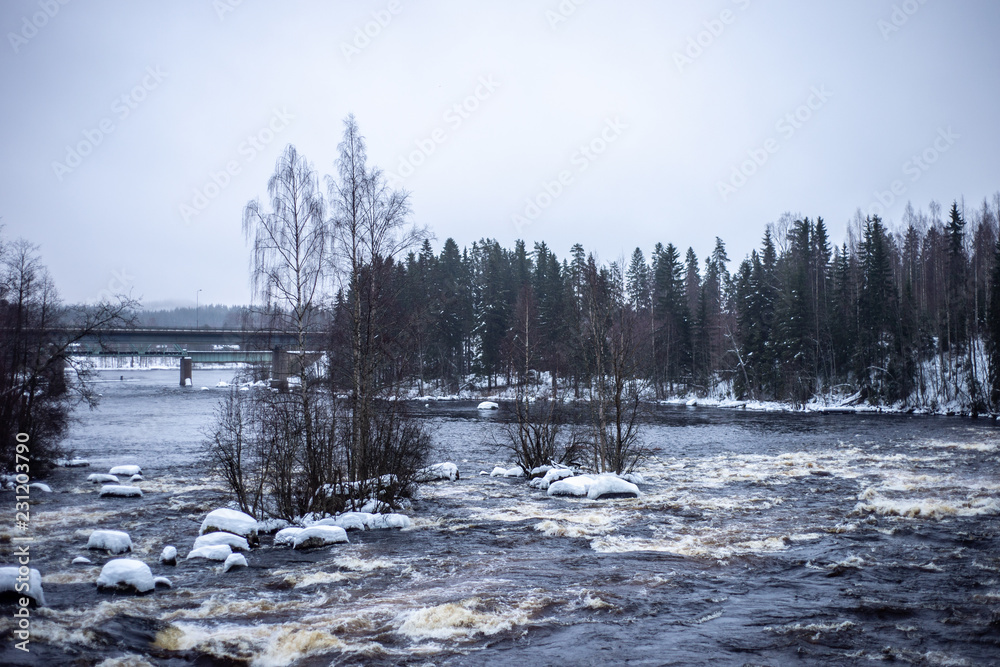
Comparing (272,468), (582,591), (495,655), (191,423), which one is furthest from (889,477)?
(191,423)

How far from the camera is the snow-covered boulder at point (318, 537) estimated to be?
13.2 meters

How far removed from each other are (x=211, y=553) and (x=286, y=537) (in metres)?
1.66

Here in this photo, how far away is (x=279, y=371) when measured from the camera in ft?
58.1

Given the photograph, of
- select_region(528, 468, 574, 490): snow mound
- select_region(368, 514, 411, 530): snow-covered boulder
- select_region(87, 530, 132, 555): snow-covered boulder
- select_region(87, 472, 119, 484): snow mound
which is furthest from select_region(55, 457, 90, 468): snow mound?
select_region(528, 468, 574, 490): snow mound

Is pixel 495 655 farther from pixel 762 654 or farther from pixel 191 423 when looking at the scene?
pixel 191 423

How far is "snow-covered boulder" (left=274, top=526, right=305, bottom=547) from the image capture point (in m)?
13.3

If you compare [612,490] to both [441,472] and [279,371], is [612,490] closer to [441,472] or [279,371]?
[441,472]

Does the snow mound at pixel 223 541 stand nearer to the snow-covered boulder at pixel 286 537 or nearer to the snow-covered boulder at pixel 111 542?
the snow-covered boulder at pixel 286 537

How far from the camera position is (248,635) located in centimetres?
844

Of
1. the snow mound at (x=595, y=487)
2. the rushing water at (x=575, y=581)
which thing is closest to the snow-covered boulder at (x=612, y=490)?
the snow mound at (x=595, y=487)

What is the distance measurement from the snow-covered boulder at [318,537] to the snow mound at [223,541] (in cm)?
104

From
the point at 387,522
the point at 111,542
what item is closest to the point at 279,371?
the point at 387,522

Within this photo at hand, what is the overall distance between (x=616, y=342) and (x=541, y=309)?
4360 cm

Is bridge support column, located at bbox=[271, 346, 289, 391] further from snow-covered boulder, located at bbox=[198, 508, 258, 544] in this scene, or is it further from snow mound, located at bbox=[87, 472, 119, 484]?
snow mound, located at bbox=[87, 472, 119, 484]
